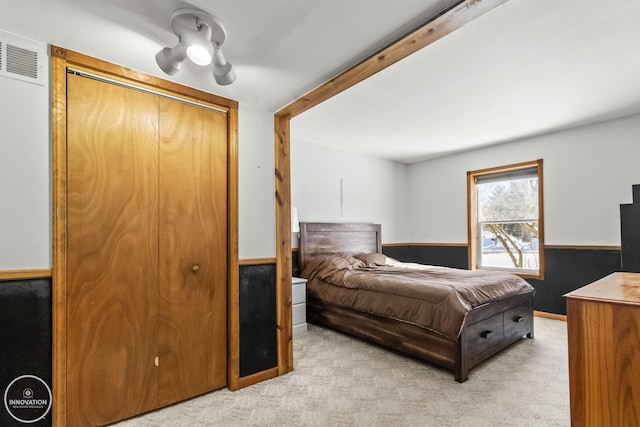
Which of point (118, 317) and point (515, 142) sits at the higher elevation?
point (515, 142)

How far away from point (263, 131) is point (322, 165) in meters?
2.19

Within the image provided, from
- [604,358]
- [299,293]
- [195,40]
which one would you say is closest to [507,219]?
[299,293]

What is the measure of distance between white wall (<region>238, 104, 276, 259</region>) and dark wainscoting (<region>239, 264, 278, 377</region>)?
0.17 metres

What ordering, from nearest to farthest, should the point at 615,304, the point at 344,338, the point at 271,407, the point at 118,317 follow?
the point at 615,304 < the point at 118,317 < the point at 271,407 < the point at 344,338

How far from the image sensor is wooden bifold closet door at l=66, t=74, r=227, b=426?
1938 millimetres

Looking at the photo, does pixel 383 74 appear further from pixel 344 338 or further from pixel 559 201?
pixel 559 201

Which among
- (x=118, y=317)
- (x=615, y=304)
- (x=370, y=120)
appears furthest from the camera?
(x=370, y=120)

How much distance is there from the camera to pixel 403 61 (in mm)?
2492

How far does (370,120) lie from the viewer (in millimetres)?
3871

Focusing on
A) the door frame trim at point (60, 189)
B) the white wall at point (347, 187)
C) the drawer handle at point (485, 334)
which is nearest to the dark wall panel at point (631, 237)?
the drawer handle at point (485, 334)

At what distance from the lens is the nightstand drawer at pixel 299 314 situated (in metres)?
3.80

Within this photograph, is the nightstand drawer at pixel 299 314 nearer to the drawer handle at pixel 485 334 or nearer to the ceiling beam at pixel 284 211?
the ceiling beam at pixel 284 211

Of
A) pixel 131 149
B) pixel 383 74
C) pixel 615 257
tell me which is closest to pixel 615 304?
pixel 383 74

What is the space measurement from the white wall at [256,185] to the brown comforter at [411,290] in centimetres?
124
